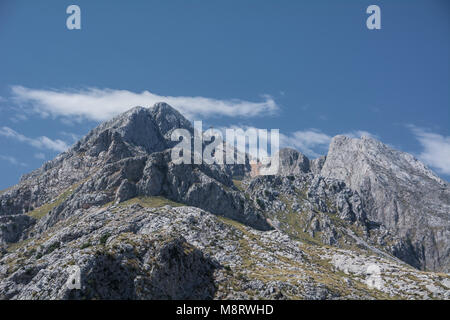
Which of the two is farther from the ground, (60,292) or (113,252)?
(113,252)

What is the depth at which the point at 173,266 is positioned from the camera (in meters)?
168

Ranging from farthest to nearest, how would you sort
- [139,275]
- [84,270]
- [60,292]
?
[139,275] < [84,270] < [60,292]

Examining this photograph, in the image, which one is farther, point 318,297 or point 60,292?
point 318,297

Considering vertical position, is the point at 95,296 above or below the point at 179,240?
below

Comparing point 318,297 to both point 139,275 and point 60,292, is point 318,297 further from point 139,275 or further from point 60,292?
point 60,292
